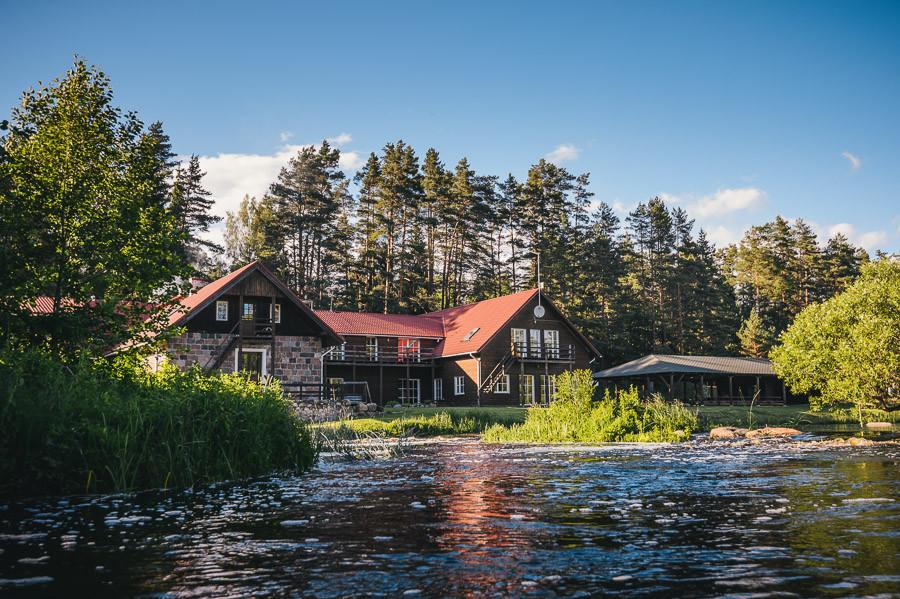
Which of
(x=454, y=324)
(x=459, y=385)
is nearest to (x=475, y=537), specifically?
(x=459, y=385)

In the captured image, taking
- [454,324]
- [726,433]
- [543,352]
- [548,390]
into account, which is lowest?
[726,433]

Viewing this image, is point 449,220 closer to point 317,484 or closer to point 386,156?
point 386,156

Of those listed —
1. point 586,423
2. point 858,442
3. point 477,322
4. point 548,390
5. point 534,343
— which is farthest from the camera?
point 477,322

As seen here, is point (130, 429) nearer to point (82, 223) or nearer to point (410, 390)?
point (82, 223)

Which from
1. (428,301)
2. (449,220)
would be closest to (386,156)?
(449,220)

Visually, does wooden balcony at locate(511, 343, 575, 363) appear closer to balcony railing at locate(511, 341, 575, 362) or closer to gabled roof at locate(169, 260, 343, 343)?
balcony railing at locate(511, 341, 575, 362)

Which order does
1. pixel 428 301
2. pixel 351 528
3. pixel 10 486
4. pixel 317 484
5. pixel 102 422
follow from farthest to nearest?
pixel 428 301
pixel 317 484
pixel 102 422
pixel 10 486
pixel 351 528

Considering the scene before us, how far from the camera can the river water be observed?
5.04 meters

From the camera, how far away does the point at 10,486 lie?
9.67 metres

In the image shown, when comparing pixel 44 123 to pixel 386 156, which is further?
pixel 386 156

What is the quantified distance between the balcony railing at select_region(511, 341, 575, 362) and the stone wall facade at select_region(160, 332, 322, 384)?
42.0 ft

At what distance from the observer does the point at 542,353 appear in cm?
4219

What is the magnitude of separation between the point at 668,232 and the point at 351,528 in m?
62.8

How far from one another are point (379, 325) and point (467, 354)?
6.35 metres
